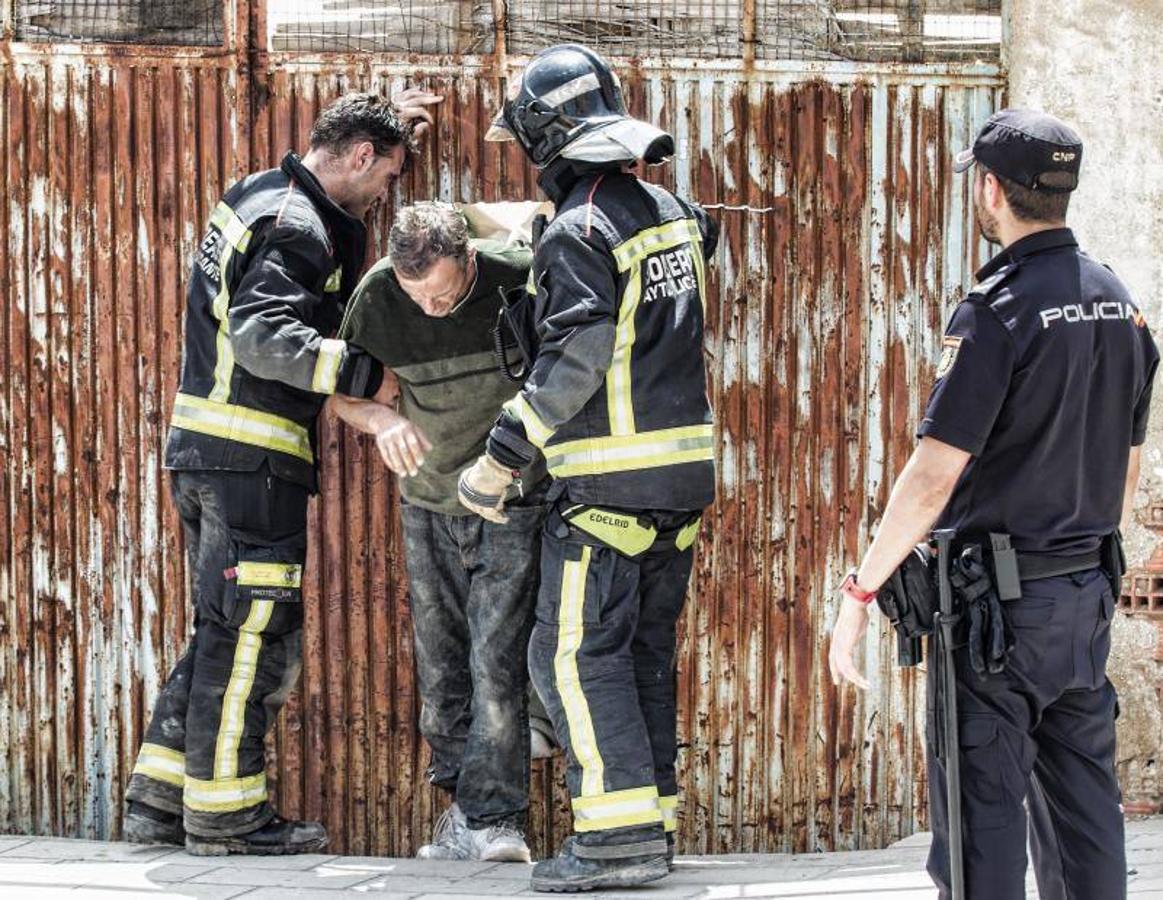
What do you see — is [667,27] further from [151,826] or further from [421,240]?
[151,826]

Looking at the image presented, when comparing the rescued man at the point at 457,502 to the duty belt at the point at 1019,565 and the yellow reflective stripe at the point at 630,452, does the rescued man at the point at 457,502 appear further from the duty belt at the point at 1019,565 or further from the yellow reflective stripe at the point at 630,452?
the duty belt at the point at 1019,565

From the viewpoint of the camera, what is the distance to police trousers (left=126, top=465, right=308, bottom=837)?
528 cm

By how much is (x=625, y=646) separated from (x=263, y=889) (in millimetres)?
1298

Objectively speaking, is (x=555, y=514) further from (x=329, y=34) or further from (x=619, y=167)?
(x=329, y=34)

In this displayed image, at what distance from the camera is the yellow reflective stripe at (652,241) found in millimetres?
4789

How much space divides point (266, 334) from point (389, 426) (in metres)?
0.48

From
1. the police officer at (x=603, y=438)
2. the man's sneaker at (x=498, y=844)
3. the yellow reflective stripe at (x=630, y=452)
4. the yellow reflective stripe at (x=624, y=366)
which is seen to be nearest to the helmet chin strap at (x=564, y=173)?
the police officer at (x=603, y=438)

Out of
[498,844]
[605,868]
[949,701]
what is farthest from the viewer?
[498,844]

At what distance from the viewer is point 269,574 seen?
5293mm

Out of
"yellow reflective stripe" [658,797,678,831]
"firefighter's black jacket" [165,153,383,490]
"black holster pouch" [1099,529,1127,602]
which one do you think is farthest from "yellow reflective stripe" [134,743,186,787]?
"black holster pouch" [1099,529,1127,602]

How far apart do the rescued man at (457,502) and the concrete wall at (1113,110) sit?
1836 mm

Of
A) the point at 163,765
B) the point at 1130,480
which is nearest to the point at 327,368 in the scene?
the point at 163,765

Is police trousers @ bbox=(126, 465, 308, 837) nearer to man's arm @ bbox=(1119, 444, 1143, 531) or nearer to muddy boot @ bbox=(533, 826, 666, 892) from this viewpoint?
muddy boot @ bbox=(533, 826, 666, 892)

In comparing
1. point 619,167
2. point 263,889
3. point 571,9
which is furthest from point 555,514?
point 571,9
